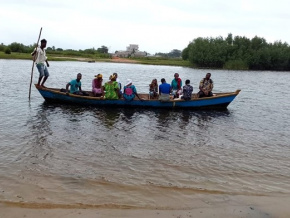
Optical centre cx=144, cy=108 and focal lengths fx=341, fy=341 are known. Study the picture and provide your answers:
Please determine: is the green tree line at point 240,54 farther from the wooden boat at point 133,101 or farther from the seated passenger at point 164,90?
the seated passenger at point 164,90

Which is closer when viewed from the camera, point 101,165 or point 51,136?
point 101,165

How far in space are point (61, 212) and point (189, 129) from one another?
327 inches

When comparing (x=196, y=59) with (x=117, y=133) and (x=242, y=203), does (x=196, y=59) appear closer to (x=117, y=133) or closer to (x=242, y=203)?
(x=117, y=133)

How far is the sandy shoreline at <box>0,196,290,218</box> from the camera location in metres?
5.72

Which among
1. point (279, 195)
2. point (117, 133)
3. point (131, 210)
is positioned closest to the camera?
point (131, 210)

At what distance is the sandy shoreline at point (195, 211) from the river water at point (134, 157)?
9.5 inches

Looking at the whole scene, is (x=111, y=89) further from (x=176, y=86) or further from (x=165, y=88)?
(x=176, y=86)

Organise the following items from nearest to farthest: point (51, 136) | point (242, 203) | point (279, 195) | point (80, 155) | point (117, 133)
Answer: point (242, 203) → point (279, 195) → point (80, 155) → point (51, 136) → point (117, 133)

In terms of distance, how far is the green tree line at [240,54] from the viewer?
259ft

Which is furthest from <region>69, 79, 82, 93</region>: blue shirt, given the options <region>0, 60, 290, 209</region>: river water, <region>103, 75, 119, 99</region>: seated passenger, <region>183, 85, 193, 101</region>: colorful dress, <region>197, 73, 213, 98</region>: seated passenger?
<region>197, 73, 213, 98</region>: seated passenger

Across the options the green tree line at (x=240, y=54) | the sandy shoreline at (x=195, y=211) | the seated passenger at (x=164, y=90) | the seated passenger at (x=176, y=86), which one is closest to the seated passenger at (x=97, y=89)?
the seated passenger at (x=164, y=90)

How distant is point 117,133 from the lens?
12094 mm

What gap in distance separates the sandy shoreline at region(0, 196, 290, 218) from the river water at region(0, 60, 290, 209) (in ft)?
0.79

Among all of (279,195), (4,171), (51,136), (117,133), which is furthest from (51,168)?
(279,195)
